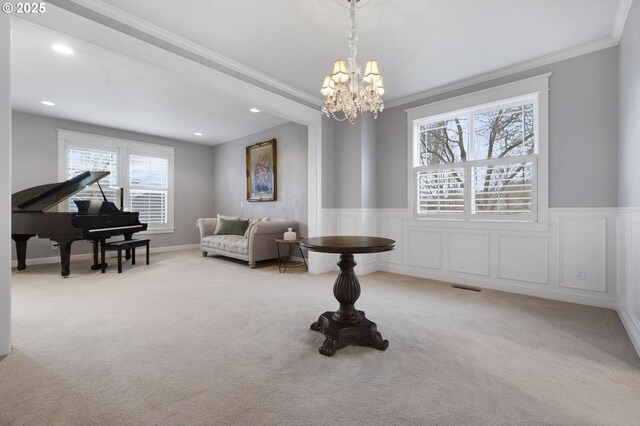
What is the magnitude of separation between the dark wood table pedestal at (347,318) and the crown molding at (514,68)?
2.89 meters

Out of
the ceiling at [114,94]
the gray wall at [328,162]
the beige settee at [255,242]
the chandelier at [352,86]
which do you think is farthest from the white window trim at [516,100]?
the ceiling at [114,94]

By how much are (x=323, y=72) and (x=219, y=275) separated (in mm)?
3197

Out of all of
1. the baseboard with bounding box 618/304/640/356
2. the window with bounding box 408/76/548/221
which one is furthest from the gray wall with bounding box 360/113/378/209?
the baseboard with bounding box 618/304/640/356

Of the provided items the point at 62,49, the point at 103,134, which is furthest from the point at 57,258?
the point at 62,49

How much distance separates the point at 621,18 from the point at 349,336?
11.8 feet

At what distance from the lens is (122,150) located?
19.9 feet

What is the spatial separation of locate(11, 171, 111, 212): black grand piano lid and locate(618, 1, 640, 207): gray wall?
6.25m

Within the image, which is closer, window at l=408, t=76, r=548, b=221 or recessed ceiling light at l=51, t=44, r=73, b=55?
recessed ceiling light at l=51, t=44, r=73, b=55

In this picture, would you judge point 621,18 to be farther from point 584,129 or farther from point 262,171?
point 262,171

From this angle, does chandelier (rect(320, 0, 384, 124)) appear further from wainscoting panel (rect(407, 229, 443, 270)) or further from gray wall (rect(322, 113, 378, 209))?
wainscoting panel (rect(407, 229, 443, 270))

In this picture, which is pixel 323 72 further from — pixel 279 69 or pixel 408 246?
pixel 408 246

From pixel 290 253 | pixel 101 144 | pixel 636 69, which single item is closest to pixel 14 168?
pixel 101 144

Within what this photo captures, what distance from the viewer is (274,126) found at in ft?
19.4

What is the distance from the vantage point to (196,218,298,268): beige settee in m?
4.79
